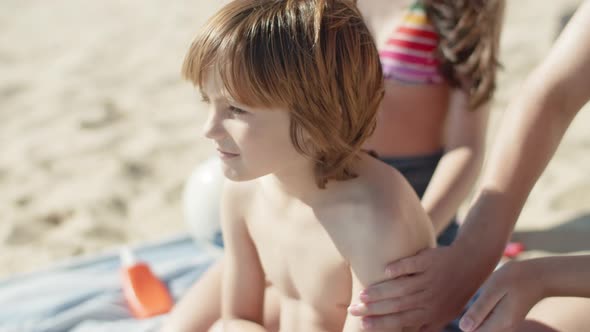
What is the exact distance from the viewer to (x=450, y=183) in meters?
1.78

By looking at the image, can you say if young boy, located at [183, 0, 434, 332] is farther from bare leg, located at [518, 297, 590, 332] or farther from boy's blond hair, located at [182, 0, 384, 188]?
bare leg, located at [518, 297, 590, 332]

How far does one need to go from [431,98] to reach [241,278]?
0.70 metres

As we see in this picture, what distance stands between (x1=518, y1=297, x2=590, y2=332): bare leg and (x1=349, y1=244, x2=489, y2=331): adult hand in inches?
4.5

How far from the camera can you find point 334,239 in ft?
4.18

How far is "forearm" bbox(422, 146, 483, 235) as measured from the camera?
Result: 1.76 m

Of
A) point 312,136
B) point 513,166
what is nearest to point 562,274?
point 513,166

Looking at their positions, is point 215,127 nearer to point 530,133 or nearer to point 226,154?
point 226,154

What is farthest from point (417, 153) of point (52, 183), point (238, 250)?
point (52, 183)

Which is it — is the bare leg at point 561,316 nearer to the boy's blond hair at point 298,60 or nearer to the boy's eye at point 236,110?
the boy's blond hair at point 298,60

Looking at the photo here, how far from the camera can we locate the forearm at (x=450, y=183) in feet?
5.77

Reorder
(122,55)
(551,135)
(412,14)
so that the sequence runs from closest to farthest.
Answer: (551,135) → (412,14) → (122,55)

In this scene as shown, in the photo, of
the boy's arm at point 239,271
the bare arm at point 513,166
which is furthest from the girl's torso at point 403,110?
the boy's arm at point 239,271

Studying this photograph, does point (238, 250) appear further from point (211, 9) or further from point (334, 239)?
point (211, 9)

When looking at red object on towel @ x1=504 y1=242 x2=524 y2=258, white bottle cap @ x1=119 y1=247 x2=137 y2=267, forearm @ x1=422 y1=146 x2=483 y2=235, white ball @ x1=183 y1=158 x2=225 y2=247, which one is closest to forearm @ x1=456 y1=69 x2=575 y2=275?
forearm @ x1=422 y1=146 x2=483 y2=235
